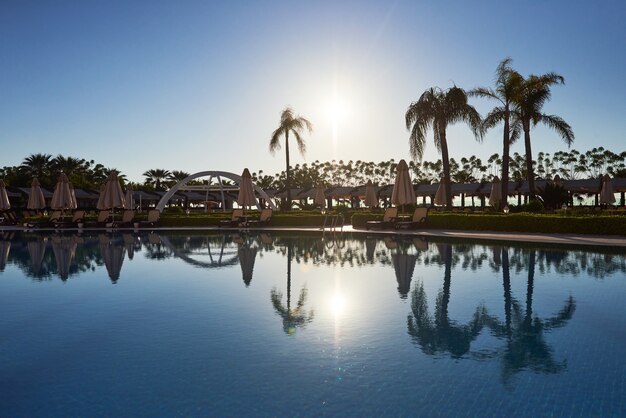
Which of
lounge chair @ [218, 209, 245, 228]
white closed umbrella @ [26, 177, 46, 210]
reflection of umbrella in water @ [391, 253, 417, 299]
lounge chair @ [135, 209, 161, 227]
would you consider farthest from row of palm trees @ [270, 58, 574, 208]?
white closed umbrella @ [26, 177, 46, 210]

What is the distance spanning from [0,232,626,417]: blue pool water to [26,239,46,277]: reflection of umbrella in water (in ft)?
0.81

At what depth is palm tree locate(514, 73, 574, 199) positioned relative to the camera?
28.2m

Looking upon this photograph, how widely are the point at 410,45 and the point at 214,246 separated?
1043cm

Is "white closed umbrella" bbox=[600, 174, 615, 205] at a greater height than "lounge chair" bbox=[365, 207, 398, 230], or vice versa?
"white closed umbrella" bbox=[600, 174, 615, 205]

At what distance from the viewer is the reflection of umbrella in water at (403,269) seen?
10031 mm

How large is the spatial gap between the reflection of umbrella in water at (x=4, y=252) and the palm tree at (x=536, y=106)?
82.7 feet

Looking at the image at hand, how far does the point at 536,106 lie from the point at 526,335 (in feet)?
82.6

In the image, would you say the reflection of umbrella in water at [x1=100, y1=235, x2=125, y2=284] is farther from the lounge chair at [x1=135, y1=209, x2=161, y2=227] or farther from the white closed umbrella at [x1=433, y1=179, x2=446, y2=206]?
the white closed umbrella at [x1=433, y1=179, x2=446, y2=206]

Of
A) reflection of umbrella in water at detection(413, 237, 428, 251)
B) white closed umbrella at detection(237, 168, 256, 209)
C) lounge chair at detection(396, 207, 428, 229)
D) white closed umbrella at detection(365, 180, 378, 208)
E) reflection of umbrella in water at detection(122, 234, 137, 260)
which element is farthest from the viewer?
white closed umbrella at detection(365, 180, 378, 208)

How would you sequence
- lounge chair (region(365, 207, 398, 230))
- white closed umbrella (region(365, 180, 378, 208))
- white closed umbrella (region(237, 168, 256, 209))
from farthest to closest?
white closed umbrella (region(365, 180, 378, 208)), white closed umbrella (region(237, 168, 256, 209)), lounge chair (region(365, 207, 398, 230))

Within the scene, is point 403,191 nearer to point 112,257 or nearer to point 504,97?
point 504,97

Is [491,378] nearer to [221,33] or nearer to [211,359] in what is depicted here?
[211,359]

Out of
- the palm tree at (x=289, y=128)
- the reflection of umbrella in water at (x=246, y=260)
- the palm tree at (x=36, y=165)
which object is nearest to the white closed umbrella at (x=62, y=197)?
the palm tree at (x=289, y=128)

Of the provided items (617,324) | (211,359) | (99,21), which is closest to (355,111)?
(99,21)
